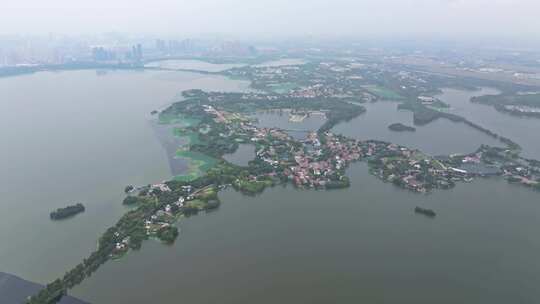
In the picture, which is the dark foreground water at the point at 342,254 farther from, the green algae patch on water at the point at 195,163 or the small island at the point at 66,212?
the small island at the point at 66,212

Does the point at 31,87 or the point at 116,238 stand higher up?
the point at 31,87

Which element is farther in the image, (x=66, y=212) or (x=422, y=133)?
(x=422, y=133)

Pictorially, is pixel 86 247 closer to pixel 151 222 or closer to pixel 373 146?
pixel 151 222

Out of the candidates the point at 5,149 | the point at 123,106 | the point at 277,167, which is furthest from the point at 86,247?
the point at 123,106

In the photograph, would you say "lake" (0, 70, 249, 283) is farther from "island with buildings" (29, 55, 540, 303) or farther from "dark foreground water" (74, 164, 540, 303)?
"dark foreground water" (74, 164, 540, 303)

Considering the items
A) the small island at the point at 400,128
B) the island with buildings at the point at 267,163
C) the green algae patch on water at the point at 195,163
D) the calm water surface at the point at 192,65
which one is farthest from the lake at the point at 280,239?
the calm water surface at the point at 192,65

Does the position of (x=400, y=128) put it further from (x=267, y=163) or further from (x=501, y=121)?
(x=267, y=163)

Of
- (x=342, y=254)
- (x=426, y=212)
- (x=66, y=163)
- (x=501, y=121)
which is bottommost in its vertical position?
(x=342, y=254)

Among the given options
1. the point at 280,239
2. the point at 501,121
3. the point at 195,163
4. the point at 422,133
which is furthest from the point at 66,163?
the point at 501,121
